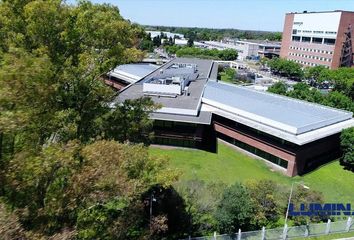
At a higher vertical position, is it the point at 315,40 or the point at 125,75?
the point at 315,40

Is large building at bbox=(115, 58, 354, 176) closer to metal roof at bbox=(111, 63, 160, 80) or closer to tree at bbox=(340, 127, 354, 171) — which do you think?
tree at bbox=(340, 127, 354, 171)

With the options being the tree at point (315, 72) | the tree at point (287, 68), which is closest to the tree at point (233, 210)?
the tree at point (315, 72)

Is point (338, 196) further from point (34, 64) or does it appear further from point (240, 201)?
point (34, 64)

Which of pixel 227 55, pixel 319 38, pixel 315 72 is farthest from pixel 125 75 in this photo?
pixel 227 55

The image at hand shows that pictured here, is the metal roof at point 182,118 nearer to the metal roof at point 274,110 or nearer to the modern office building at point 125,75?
the metal roof at point 274,110

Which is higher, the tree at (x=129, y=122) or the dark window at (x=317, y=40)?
the dark window at (x=317, y=40)

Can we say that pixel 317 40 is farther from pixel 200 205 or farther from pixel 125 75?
pixel 200 205
